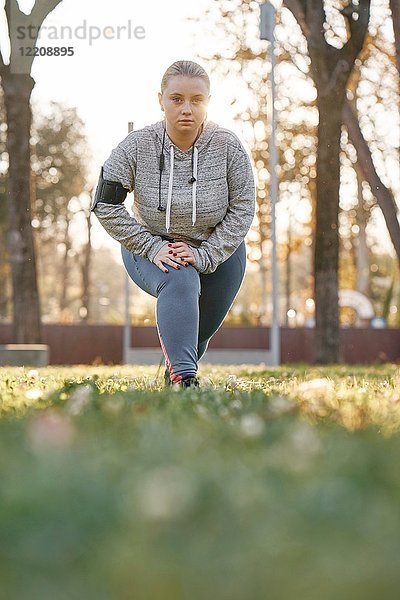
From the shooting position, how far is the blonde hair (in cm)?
A: 474

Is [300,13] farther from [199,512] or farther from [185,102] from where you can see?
[199,512]

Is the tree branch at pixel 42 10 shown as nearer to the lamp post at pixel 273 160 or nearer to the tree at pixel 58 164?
the lamp post at pixel 273 160

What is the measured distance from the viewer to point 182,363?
15.2 feet

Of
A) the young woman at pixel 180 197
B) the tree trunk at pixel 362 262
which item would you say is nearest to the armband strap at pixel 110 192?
the young woman at pixel 180 197

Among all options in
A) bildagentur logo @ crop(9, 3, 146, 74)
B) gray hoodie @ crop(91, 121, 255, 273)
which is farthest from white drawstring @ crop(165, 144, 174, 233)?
bildagentur logo @ crop(9, 3, 146, 74)

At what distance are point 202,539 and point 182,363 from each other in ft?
10.6

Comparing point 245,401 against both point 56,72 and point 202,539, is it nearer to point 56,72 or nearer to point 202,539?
point 202,539

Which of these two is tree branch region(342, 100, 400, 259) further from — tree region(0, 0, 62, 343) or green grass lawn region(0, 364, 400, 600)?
green grass lawn region(0, 364, 400, 600)

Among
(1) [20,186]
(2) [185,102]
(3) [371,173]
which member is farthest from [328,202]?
(2) [185,102]

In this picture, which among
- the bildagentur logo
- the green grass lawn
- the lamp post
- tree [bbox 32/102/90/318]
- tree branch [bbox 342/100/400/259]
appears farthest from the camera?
tree [bbox 32/102/90/318]

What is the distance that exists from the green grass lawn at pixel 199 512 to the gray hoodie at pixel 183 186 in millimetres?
2439

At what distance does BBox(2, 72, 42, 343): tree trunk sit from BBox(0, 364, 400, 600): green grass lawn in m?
12.4

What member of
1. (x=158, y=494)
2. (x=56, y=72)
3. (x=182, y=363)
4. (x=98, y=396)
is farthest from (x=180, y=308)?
A: (x=56, y=72)

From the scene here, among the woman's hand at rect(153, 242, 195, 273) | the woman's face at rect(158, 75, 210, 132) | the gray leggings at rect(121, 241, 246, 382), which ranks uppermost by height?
the woman's face at rect(158, 75, 210, 132)
